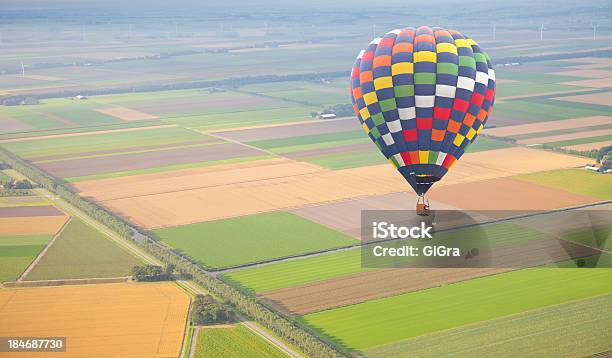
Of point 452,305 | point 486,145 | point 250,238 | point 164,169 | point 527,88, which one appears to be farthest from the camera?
point 527,88

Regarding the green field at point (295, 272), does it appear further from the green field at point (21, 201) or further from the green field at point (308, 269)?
the green field at point (21, 201)

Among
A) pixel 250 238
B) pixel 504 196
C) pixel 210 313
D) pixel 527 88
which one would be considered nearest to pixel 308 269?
pixel 250 238

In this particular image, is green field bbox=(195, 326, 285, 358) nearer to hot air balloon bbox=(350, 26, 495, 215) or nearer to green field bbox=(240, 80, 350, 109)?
hot air balloon bbox=(350, 26, 495, 215)

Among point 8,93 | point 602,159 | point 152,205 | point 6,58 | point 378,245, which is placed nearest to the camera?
point 378,245

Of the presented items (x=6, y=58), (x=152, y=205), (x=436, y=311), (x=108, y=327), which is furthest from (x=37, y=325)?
(x=6, y=58)

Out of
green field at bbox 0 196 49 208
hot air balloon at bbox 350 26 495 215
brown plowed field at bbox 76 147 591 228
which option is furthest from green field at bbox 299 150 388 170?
hot air balloon at bbox 350 26 495 215

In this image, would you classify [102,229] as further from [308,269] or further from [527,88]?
[527,88]

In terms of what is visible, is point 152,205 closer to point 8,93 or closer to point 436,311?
point 436,311

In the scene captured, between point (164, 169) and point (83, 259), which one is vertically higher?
point (164, 169)
